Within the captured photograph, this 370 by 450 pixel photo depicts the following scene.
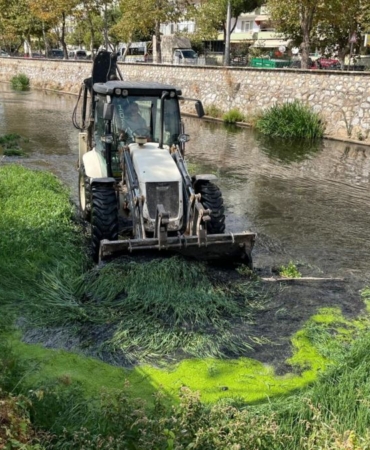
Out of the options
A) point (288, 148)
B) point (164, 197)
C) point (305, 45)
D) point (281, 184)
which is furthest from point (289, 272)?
point (305, 45)

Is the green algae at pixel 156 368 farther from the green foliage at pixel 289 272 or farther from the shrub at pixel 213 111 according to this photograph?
the shrub at pixel 213 111

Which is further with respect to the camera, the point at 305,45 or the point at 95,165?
the point at 305,45

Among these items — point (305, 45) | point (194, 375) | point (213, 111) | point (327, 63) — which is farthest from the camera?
point (327, 63)

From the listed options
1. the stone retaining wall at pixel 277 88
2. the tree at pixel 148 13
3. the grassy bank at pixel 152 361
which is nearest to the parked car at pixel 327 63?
the tree at pixel 148 13

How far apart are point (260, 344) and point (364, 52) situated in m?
38.2

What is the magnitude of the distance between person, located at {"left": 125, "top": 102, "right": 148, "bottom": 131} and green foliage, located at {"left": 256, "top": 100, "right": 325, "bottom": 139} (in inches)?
470

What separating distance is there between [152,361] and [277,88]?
1730cm

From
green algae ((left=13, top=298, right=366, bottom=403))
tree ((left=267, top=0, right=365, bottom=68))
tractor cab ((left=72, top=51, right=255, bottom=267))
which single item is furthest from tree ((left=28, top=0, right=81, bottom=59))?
green algae ((left=13, top=298, right=366, bottom=403))

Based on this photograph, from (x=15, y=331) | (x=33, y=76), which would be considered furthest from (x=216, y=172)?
(x=33, y=76)

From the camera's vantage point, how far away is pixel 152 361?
4.98m

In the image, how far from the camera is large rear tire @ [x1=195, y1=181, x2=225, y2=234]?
282 inches

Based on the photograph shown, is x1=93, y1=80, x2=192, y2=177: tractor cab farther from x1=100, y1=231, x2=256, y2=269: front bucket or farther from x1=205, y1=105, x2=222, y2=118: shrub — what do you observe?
x1=205, y1=105, x2=222, y2=118: shrub

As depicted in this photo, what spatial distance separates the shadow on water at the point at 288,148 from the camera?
15.7m

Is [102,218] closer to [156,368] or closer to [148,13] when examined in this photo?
[156,368]
